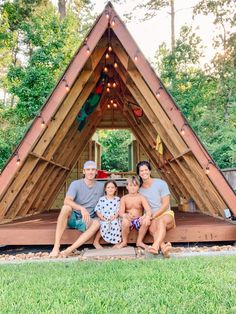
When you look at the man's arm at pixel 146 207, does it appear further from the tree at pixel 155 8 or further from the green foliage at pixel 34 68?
the tree at pixel 155 8

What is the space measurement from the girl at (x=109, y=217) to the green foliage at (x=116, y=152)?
1107 cm

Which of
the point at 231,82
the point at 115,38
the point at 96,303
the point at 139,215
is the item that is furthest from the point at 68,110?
the point at 231,82

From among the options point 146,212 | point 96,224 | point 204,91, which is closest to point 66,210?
point 96,224

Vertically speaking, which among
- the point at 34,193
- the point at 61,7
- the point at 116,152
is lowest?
the point at 34,193

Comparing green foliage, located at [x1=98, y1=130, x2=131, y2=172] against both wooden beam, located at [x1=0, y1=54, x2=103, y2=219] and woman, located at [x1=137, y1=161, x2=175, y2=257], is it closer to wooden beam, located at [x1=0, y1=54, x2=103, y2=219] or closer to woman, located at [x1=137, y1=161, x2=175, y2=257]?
wooden beam, located at [x1=0, y1=54, x2=103, y2=219]

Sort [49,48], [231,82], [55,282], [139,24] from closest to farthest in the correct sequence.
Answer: [55,282]
[49,48]
[231,82]
[139,24]

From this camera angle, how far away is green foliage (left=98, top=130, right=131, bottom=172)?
1538 cm

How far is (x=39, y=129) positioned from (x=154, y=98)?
1567 mm

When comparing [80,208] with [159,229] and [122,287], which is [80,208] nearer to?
[159,229]

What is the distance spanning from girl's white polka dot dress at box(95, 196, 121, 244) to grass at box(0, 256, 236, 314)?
88 cm

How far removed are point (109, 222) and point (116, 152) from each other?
38.1 ft

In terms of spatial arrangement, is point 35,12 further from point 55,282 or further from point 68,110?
point 55,282

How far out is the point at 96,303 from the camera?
6.69 ft

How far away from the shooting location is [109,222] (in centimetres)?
400
